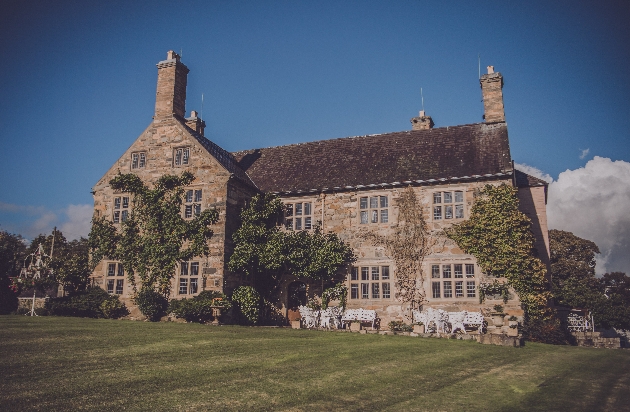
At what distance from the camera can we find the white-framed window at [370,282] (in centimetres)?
2216

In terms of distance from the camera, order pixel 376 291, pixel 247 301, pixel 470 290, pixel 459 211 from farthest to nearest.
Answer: pixel 376 291 → pixel 459 211 → pixel 247 301 → pixel 470 290

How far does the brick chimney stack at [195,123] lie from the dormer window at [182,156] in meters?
6.05

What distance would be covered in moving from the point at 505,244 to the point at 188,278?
44.9 feet

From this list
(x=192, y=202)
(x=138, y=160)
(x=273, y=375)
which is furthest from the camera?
(x=138, y=160)

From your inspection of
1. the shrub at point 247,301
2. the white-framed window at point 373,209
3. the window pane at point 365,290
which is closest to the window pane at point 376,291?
the window pane at point 365,290

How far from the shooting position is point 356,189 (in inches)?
919

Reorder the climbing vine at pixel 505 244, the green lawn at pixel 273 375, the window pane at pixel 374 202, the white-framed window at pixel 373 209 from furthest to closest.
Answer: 1. the window pane at pixel 374 202
2. the white-framed window at pixel 373 209
3. the climbing vine at pixel 505 244
4. the green lawn at pixel 273 375

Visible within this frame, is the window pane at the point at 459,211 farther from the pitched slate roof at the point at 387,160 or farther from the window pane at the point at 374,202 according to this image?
the window pane at the point at 374,202

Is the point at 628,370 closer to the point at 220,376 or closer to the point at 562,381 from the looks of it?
the point at 562,381

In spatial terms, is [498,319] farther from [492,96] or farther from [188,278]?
[188,278]

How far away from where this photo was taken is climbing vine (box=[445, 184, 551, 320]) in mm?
19781

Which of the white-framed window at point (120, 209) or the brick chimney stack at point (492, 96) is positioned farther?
the brick chimney stack at point (492, 96)

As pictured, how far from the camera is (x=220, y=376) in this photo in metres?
8.30

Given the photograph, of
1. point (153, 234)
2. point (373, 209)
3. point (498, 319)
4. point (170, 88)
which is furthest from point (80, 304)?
point (498, 319)
